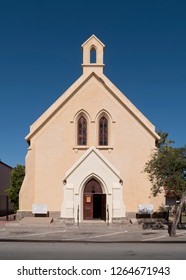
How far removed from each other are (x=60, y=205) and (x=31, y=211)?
228cm

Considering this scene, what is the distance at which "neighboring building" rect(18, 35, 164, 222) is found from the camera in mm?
31359

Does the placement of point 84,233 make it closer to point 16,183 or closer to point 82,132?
point 82,132

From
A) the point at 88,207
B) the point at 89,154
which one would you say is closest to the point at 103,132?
the point at 89,154

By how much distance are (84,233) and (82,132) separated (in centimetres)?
1004

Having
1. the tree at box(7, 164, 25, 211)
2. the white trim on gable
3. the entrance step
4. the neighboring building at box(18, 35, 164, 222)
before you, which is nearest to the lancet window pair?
the neighboring building at box(18, 35, 164, 222)

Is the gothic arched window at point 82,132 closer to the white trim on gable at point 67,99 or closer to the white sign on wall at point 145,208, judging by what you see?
the white trim on gable at point 67,99

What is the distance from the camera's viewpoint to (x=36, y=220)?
30.5m

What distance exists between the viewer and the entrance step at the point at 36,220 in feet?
97.1

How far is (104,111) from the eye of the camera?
33219 mm

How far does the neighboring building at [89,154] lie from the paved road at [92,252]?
11473mm

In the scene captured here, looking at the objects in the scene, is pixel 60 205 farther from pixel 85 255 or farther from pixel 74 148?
pixel 85 255


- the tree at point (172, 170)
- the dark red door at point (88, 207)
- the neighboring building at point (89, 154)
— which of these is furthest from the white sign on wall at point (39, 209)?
the tree at point (172, 170)

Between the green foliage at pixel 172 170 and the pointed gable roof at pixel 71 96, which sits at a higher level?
the pointed gable roof at pixel 71 96

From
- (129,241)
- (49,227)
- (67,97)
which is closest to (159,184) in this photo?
(129,241)
